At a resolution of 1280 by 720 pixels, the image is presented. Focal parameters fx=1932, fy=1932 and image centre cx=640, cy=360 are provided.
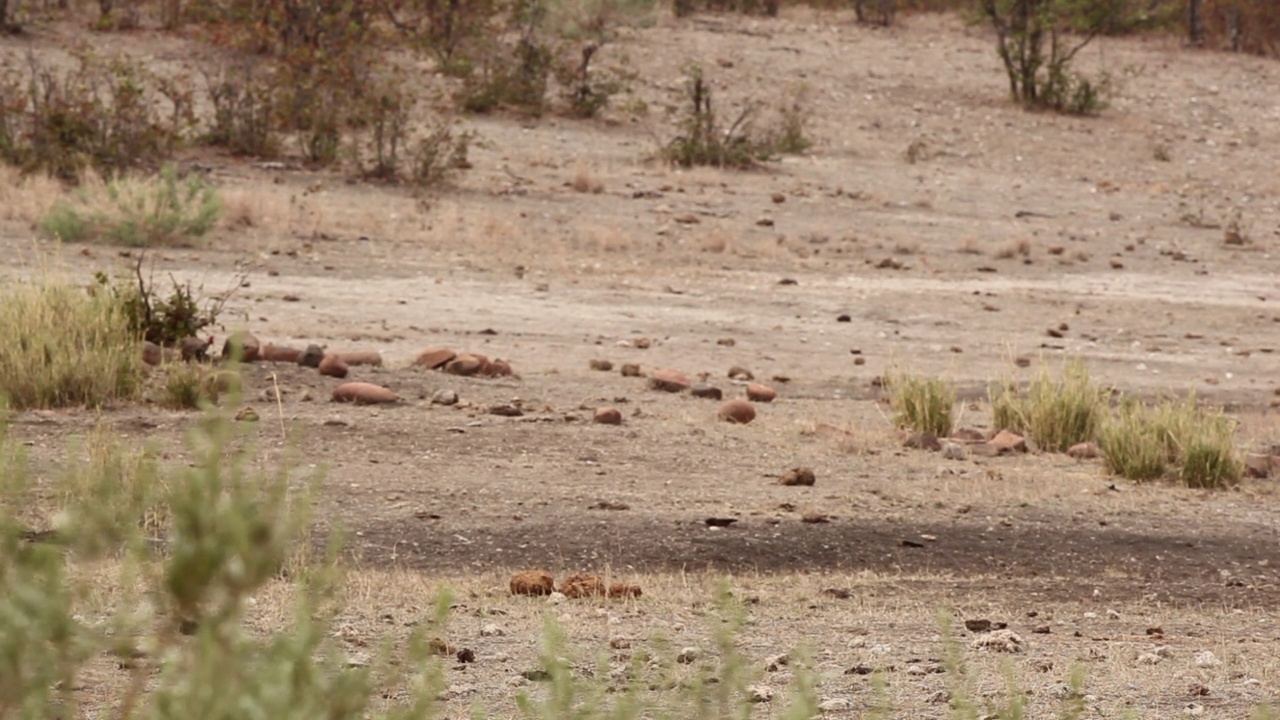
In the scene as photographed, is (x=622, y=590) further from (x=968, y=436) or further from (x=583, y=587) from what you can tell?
(x=968, y=436)

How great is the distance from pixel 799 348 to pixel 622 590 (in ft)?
21.7

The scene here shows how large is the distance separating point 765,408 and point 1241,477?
2.40 metres

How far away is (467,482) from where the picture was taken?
7.30 m

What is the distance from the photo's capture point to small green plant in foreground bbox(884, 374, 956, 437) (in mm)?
8898

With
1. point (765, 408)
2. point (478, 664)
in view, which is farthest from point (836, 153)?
point (478, 664)

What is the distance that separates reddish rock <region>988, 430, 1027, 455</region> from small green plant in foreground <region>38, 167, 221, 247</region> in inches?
279

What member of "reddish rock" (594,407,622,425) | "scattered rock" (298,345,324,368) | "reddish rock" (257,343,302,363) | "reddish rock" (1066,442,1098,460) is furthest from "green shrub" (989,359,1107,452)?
"reddish rock" (257,343,302,363)

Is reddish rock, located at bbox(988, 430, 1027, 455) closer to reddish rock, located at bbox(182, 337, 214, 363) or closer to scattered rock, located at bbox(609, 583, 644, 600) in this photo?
scattered rock, located at bbox(609, 583, 644, 600)

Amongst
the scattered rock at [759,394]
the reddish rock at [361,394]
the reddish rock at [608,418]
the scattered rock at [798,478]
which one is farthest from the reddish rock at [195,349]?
the scattered rock at [798,478]

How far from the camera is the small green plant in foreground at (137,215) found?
1384 cm

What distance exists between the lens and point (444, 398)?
884 centimetres

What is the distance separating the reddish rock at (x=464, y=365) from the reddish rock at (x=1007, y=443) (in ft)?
8.57

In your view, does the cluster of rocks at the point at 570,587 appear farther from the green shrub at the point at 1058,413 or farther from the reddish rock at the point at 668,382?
the reddish rock at the point at 668,382

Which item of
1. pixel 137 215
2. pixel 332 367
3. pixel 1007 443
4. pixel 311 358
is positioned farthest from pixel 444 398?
pixel 137 215
